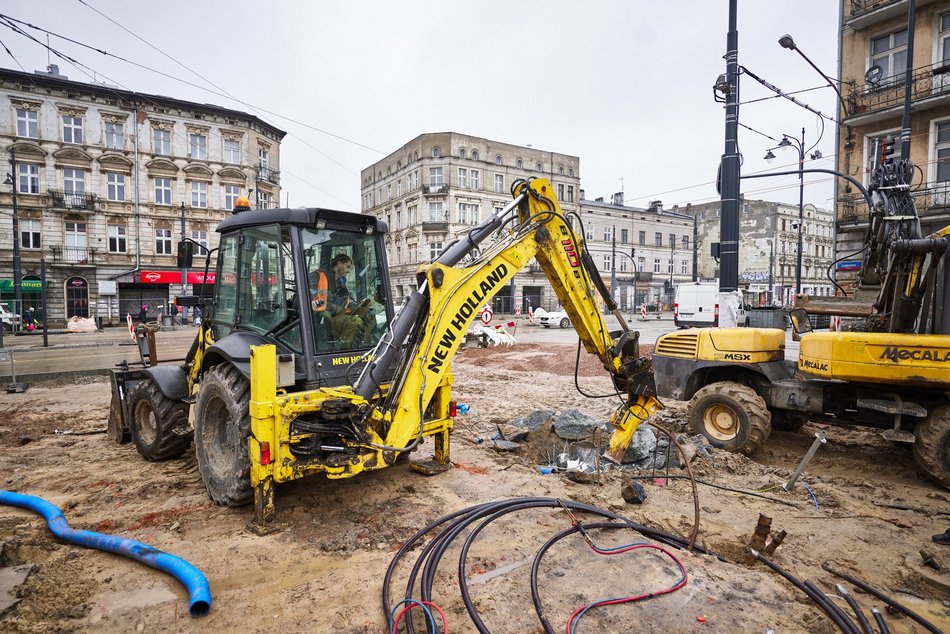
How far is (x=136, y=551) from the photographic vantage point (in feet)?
11.9

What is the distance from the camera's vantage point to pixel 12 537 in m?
3.95

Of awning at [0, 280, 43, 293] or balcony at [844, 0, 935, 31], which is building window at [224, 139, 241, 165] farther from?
balcony at [844, 0, 935, 31]

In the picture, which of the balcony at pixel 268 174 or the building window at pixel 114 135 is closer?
the building window at pixel 114 135

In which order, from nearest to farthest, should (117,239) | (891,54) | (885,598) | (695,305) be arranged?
(885,598) → (891,54) → (695,305) → (117,239)

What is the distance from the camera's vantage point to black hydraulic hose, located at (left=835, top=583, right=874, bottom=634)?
9.73 ft

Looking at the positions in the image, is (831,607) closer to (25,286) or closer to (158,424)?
(158,424)

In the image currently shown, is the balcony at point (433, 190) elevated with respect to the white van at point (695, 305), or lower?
elevated

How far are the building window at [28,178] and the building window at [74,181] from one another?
4.43 feet

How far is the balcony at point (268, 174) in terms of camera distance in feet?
119

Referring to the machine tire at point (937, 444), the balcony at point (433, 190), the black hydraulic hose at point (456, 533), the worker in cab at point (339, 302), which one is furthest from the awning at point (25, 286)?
the machine tire at point (937, 444)

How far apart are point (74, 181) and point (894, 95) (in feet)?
138

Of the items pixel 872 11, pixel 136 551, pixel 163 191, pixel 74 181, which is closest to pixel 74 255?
pixel 74 181

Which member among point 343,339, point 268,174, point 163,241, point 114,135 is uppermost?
point 114,135

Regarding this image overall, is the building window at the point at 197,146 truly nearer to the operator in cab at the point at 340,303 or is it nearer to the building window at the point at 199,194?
the building window at the point at 199,194
